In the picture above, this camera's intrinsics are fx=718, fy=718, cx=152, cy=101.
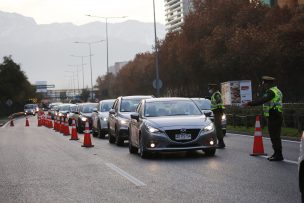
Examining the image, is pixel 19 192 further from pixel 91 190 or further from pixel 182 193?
pixel 182 193

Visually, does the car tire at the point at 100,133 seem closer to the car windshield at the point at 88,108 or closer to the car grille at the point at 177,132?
the car windshield at the point at 88,108

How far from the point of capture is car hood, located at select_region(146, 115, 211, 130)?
15961mm

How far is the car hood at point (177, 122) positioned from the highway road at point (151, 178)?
75cm

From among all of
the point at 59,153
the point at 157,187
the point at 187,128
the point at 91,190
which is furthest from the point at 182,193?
the point at 59,153

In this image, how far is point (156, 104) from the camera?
1781cm

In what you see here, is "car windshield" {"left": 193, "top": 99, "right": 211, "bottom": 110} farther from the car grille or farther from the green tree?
the green tree

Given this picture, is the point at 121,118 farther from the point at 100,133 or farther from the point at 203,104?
the point at 203,104

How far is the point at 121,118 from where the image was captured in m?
22.7

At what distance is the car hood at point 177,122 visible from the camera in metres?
16.0

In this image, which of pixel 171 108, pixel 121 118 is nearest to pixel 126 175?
pixel 171 108

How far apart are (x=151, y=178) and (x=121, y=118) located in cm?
1046

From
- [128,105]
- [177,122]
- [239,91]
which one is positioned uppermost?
[239,91]

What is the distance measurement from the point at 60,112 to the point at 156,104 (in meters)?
34.1

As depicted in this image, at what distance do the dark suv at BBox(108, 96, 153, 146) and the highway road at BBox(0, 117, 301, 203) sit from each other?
3.75 m
